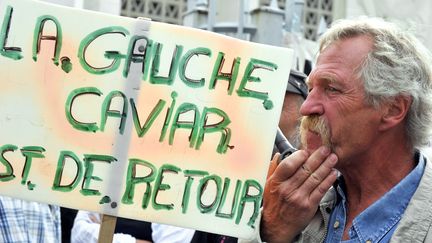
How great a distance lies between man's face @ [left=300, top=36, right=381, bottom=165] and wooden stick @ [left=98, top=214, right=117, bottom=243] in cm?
62

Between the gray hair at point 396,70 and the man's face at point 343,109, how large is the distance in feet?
0.09

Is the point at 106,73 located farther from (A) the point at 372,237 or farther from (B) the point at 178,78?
(A) the point at 372,237

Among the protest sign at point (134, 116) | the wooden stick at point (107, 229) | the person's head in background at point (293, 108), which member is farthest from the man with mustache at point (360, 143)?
the person's head in background at point (293, 108)

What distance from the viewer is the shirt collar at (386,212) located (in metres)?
2.55

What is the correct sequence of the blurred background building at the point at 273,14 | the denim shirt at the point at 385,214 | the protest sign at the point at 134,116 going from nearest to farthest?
1. the denim shirt at the point at 385,214
2. the protest sign at the point at 134,116
3. the blurred background building at the point at 273,14

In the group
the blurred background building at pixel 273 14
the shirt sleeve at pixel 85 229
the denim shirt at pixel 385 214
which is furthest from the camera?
the blurred background building at pixel 273 14

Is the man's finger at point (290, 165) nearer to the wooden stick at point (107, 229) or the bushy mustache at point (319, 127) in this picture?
the bushy mustache at point (319, 127)

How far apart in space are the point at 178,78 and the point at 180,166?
0.26m

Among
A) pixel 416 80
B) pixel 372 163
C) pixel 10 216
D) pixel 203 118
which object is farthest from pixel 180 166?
pixel 10 216

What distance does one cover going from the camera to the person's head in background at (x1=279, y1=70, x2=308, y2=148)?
3.91 meters

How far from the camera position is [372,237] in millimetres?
2543

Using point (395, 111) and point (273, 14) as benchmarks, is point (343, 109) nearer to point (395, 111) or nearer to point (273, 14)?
point (395, 111)

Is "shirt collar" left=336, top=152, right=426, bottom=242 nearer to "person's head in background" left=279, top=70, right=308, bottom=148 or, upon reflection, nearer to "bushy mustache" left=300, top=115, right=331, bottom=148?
"bushy mustache" left=300, top=115, right=331, bottom=148

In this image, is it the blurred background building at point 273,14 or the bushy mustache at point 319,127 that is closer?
the bushy mustache at point 319,127
